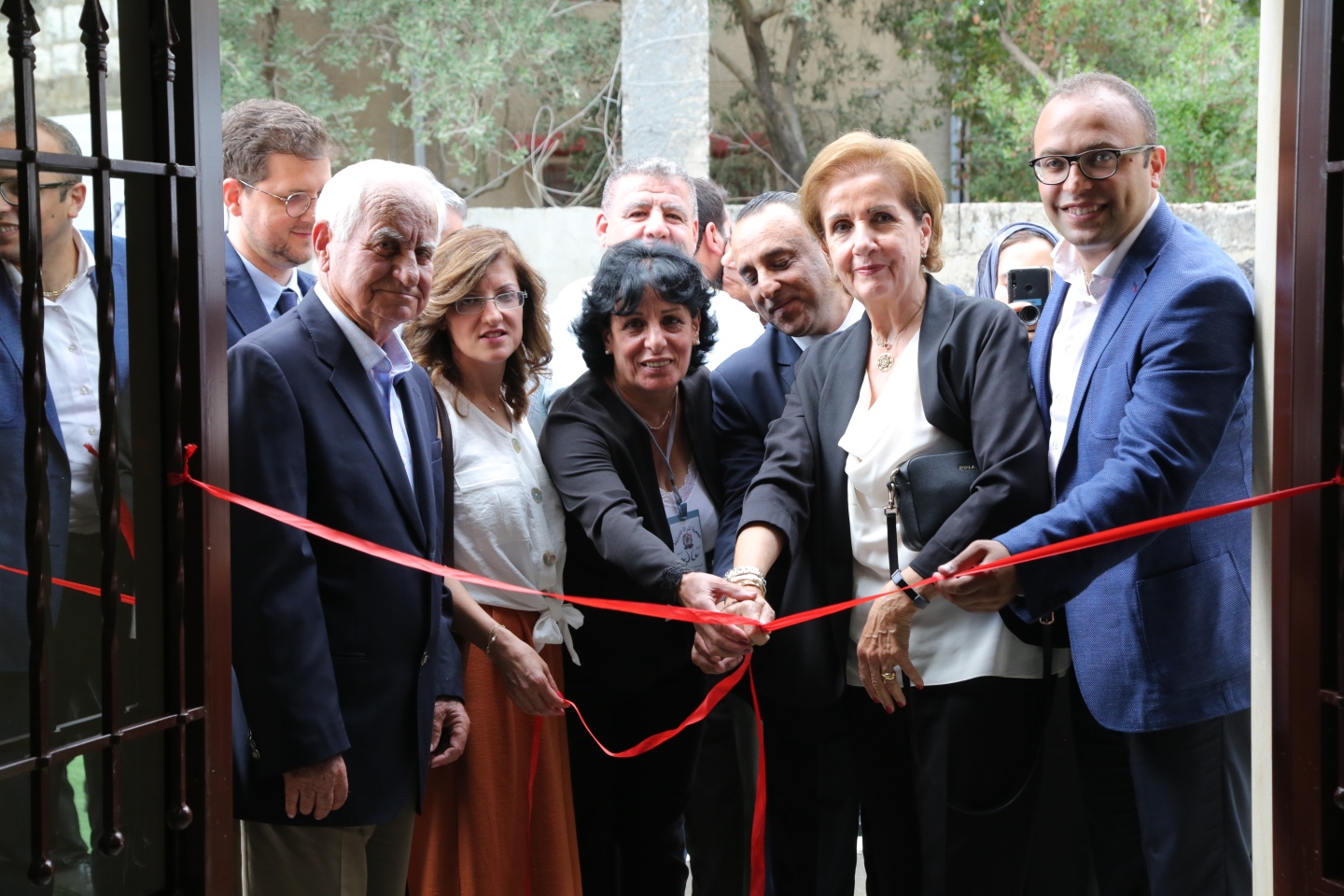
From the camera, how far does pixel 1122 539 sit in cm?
261

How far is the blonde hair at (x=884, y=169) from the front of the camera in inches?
119

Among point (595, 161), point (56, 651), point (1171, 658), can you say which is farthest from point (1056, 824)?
point (595, 161)

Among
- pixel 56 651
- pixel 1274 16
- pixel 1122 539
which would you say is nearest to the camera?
pixel 56 651

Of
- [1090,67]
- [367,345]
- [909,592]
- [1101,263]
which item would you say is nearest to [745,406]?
[909,592]

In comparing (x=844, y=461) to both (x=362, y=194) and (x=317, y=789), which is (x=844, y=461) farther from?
(x=317, y=789)

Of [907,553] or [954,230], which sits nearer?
[907,553]

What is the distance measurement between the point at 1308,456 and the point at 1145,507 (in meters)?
0.38

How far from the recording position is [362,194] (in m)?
2.67

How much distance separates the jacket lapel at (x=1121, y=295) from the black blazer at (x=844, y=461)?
0.44 ft

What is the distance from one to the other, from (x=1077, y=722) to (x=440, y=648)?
5.02 feet

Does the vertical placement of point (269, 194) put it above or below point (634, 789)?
above

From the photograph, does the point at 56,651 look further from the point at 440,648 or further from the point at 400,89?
the point at 400,89

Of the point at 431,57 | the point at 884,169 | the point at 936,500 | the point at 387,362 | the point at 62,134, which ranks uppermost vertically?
the point at 431,57

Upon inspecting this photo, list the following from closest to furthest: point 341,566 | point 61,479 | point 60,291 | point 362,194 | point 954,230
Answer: point 61,479 → point 60,291 → point 341,566 → point 362,194 → point 954,230
